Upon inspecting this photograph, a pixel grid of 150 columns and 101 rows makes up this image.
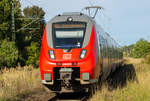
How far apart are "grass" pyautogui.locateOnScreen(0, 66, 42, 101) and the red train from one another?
5.11ft

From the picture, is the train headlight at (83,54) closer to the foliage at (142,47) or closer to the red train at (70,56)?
the red train at (70,56)

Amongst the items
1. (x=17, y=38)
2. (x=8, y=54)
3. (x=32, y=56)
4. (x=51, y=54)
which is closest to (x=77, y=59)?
(x=51, y=54)

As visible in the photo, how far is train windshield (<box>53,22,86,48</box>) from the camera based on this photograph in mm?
9688

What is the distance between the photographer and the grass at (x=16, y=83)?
10.3 metres

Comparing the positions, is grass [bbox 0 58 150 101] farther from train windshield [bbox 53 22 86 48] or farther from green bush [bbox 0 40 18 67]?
green bush [bbox 0 40 18 67]

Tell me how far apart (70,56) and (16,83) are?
3.96 m

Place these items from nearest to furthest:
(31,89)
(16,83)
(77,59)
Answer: (77,59) < (16,83) < (31,89)

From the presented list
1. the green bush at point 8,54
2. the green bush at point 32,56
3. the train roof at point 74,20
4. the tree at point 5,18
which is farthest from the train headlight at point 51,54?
the green bush at point 32,56

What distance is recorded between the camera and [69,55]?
9430mm

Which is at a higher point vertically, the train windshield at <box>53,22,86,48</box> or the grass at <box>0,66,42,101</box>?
the train windshield at <box>53,22,86,48</box>

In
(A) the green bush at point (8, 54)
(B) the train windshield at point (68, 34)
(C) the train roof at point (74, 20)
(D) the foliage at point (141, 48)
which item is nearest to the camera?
(B) the train windshield at point (68, 34)

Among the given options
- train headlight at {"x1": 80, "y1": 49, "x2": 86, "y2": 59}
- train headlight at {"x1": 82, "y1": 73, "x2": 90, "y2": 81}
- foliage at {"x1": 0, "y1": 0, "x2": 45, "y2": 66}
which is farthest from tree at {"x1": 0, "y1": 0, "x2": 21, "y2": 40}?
train headlight at {"x1": 82, "y1": 73, "x2": 90, "y2": 81}

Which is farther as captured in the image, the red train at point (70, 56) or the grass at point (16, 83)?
the grass at point (16, 83)

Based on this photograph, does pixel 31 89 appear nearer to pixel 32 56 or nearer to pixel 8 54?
pixel 8 54
